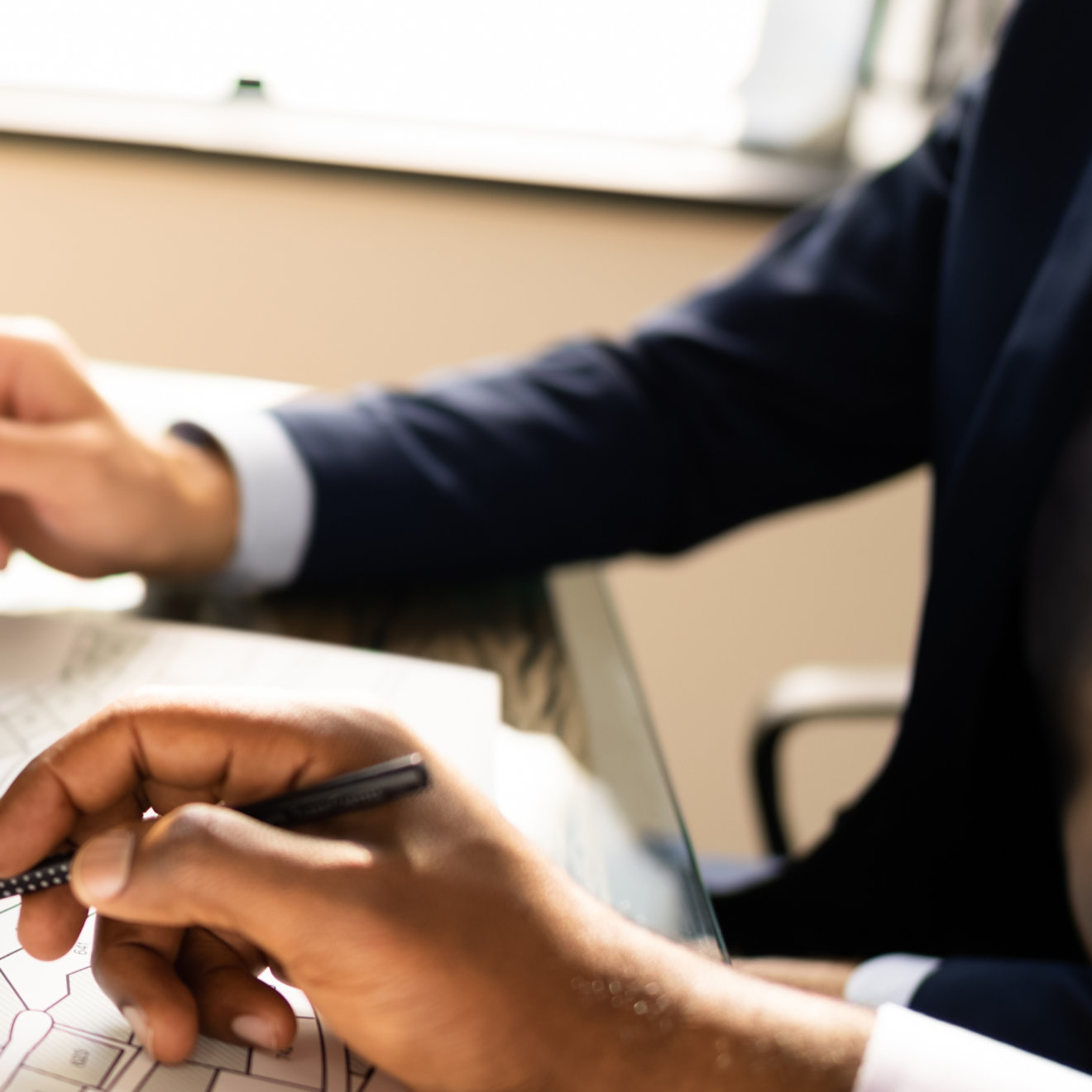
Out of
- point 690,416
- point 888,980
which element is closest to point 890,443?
point 690,416

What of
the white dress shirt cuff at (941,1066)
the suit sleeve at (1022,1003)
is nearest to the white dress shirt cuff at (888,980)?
the suit sleeve at (1022,1003)

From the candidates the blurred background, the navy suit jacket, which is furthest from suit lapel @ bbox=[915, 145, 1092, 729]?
the blurred background

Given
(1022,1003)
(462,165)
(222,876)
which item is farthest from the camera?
(462,165)

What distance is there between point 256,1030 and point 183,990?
22mm

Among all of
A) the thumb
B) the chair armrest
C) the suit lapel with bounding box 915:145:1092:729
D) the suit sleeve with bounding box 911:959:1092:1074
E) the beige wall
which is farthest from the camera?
the beige wall

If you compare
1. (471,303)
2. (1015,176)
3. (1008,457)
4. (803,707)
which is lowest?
(803,707)

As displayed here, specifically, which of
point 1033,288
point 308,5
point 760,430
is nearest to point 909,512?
point 760,430

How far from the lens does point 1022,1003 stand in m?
0.40

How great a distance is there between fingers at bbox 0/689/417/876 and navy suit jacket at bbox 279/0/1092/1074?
27 centimetres

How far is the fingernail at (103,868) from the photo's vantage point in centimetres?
24

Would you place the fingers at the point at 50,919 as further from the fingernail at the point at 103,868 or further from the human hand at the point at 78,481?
the human hand at the point at 78,481

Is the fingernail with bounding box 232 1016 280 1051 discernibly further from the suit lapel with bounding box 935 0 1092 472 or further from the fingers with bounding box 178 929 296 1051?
the suit lapel with bounding box 935 0 1092 472

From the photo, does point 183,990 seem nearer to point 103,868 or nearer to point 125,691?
point 103,868

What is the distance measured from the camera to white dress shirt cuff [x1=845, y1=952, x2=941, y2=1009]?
0.42 m
